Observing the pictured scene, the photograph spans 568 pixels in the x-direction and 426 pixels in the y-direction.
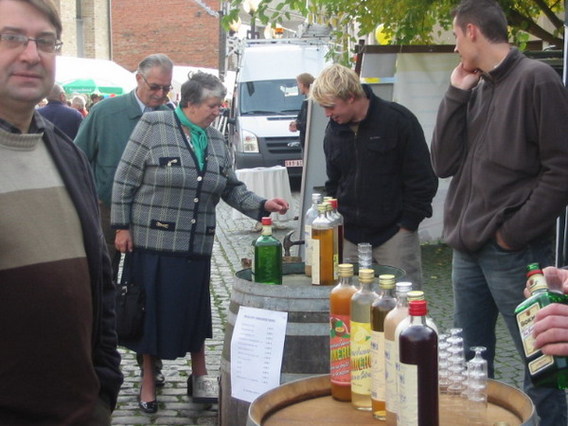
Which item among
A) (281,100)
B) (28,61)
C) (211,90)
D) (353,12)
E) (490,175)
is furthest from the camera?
(281,100)

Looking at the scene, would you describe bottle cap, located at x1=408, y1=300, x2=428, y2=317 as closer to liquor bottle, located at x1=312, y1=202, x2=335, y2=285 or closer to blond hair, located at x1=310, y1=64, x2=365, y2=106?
liquor bottle, located at x1=312, y1=202, x2=335, y2=285

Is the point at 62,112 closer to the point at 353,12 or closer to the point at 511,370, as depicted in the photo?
the point at 353,12

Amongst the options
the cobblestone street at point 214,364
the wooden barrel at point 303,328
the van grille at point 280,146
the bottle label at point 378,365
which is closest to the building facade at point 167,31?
the van grille at point 280,146

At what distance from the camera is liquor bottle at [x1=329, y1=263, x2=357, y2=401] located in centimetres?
275

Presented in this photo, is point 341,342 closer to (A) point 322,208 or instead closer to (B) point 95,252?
(B) point 95,252

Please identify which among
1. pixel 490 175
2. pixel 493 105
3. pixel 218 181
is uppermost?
pixel 493 105

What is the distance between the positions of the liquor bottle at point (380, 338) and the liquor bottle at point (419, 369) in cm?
23

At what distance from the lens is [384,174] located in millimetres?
4961

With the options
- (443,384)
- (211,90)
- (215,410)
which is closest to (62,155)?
(443,384)

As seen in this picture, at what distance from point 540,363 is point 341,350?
1.95 feet

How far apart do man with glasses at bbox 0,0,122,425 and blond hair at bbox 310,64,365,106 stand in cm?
232

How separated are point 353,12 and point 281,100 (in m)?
8.99

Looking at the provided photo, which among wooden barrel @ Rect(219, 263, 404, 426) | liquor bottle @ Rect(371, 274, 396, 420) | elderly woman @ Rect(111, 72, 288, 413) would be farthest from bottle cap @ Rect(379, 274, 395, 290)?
elderly woman @ Rect(111, 72, 288, 413)

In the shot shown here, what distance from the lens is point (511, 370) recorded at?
623 centimetres
